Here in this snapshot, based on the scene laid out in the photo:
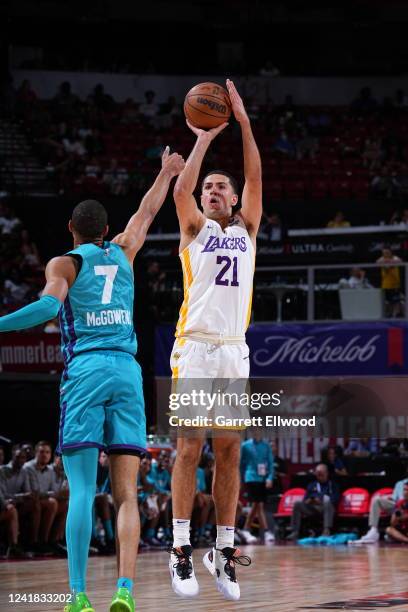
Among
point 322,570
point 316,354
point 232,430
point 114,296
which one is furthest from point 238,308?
point 316,354

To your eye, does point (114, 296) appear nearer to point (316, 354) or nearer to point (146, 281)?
point (316, 354)

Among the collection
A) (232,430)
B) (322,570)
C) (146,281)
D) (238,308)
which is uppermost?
(146,281)

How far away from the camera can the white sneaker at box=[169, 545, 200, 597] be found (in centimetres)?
695

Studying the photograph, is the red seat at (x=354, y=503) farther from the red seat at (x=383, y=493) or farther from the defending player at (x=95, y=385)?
the defending player at (x=95, y=385)

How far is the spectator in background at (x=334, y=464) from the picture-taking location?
18453 mm

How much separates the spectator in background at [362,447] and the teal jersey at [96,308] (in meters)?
13.6

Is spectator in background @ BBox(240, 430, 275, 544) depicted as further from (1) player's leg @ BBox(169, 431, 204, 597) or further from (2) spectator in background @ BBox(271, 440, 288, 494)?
(1) player's leg @ BBox(169, 431, 204, 597)

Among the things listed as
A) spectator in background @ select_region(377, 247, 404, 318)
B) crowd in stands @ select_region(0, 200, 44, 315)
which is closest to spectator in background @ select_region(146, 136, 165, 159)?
crowd in stands @ select_region(0, 200, 44, 315)

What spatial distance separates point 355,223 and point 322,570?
12930 mm

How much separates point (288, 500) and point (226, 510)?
39.2 feet

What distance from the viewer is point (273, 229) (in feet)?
70.2

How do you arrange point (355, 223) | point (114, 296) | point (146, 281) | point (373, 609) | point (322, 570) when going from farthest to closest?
point (355, 223)
point (146, 281)
point (322, 570)
point (373, 609)
point (114, 296)

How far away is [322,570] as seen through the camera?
1166 cm

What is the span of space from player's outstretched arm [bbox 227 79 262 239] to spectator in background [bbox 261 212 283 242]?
13.5m
